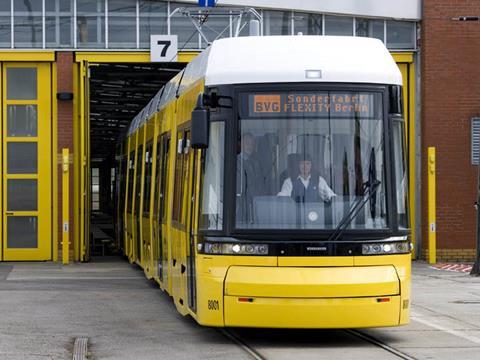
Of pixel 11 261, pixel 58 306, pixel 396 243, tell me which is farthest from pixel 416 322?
pixel 11 261

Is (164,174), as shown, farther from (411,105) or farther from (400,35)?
(400,35)

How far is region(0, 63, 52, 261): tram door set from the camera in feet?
85.2

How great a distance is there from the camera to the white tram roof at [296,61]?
38.2 ft

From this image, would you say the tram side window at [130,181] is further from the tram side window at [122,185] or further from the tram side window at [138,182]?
the tram side window at [122,185]

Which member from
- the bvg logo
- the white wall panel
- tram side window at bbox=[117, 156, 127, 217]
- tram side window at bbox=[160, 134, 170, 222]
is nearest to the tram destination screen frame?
the bvg logo

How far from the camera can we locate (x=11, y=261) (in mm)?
26000

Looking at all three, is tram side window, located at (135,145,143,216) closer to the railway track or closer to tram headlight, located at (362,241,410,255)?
the railway track

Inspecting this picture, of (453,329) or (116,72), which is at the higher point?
(116,72)

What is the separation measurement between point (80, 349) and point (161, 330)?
174cm

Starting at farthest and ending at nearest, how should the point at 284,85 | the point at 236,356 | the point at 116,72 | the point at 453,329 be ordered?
the point at 116,72
the point at 453,329
the point at 284,85
the point at 236,356

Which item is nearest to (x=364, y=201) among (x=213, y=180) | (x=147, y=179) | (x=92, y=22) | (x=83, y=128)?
(x=213, y=180)

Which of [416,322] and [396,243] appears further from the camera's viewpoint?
[416,322]

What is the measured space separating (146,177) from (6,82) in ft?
25.8

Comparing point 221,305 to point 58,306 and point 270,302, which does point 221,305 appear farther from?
point 58,306
